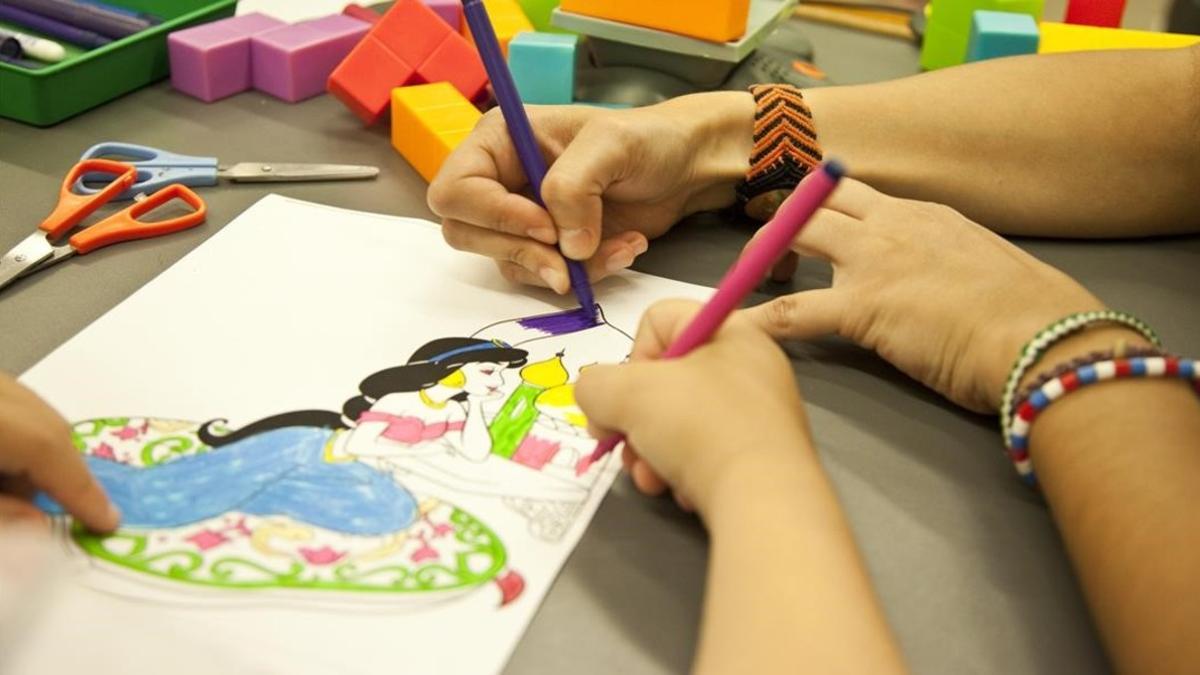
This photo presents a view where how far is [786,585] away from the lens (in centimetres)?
36

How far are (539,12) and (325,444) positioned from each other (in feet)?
1.69

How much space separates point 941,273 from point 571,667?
0.29 m

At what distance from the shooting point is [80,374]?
1.70 feet

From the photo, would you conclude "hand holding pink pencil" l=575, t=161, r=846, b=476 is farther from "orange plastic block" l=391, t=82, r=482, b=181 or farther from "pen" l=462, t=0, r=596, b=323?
"orange plastic block" l=391, t=82, r=482, b=181

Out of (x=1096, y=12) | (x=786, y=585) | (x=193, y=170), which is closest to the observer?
(x=786, y=585)

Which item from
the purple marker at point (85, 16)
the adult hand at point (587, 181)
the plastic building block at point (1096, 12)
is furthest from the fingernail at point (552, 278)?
the plastic building block at point (1096, 12)

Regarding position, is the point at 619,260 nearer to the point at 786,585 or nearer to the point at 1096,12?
the point at 786,585

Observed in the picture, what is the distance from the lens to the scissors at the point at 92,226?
60cm

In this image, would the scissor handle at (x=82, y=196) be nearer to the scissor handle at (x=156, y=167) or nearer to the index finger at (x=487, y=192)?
the scissor handle at (x=156, y=167)

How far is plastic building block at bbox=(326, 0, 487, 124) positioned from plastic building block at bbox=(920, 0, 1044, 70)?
39 cm

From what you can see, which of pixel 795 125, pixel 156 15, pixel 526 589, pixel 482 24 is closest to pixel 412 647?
pixel 526 589

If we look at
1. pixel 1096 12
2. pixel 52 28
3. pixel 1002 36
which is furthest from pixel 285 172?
pixel 1096 12

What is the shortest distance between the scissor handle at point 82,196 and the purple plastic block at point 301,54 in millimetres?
165

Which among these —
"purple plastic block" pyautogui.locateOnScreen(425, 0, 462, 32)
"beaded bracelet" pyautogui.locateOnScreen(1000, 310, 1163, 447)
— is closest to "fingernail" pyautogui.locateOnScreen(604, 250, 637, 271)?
"beaded bracelet" pyautogui.locateOnScreen(1000, 310, 1163, 447)
